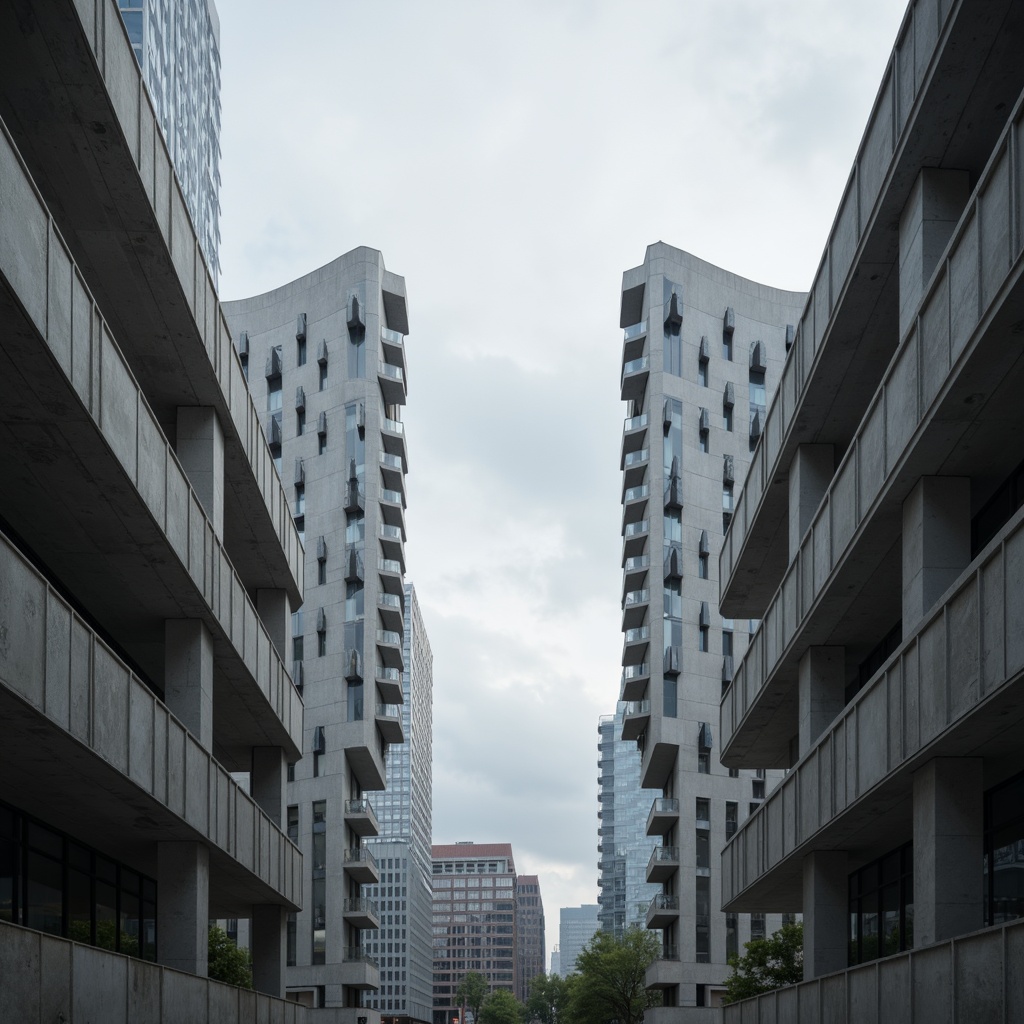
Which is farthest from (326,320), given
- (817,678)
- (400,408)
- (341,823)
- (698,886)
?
(817,678)

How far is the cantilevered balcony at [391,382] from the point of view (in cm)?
7662

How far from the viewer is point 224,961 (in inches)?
1762

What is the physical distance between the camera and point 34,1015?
16031 millimetres

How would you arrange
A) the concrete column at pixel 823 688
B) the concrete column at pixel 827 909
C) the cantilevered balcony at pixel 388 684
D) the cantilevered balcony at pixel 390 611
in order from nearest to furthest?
the concrete column at pixel 827 909 < the concrete column at pixel 823 688 < the cantilevered balcony at pixel 388 684 < the cantilevered balcony at pixel 390 611

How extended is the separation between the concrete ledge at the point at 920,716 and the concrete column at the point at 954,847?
1.27 ft

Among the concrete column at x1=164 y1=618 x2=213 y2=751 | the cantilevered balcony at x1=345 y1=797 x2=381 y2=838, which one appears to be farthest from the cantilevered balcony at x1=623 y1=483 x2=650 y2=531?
the concrete column at x1=164 y1=618 x2=213 y2=751

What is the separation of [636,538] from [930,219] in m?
56.6

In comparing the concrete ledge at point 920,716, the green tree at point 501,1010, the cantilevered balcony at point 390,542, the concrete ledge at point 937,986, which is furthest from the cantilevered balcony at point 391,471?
the green tree at point 501,1010

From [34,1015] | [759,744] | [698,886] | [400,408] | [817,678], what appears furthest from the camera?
[400,408]

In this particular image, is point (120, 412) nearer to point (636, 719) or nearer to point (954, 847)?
point (954, 847)

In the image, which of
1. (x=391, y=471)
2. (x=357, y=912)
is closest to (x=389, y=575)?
(x=391, y=471)

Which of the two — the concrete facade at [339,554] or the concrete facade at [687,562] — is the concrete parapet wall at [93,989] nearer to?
the concrete facade at [339,554]

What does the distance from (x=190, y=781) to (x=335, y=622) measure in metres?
49.4

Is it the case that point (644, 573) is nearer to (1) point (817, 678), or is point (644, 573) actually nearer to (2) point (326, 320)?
(2) point (326, 320)
